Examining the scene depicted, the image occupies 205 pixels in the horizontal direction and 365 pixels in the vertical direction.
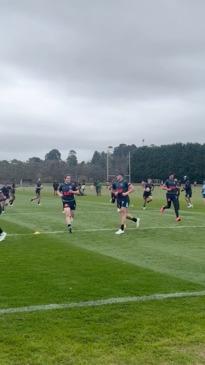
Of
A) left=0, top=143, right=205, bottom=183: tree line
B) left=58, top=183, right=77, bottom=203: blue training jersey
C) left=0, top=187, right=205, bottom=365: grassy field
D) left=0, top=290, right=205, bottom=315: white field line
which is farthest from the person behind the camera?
left=0, top=143, right=205, bottom=183: tree line

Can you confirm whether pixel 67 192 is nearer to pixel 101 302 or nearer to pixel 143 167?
pixel 101 302

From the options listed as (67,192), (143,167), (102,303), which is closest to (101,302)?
(102,303)

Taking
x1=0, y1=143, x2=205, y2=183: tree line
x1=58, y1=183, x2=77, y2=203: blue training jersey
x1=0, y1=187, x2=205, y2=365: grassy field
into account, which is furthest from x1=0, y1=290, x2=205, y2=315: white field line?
x1=0, y1=143, x2=205, y2=183: tree line

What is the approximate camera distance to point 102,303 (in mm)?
7676

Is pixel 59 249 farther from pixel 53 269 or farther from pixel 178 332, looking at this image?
pixel 178 332

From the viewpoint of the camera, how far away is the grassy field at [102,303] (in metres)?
5.70

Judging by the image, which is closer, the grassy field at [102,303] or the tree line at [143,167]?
the grassy field at [102,303]

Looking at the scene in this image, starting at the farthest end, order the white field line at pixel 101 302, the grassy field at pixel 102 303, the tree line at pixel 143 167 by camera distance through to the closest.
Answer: the tree line at pixel 143 167
the white field line at pixel 101 302
the grassy field at pixel 102 303

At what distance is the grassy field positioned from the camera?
5695 millimetres

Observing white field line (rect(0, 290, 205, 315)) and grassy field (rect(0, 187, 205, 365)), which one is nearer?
grassy field (rect(0, 187, 205, 365))

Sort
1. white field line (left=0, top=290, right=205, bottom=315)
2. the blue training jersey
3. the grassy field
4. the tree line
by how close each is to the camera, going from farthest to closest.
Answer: the tree line < the blue training jersey < white field line (left=0, top=290, right=205, bottom=315) < the grassy field

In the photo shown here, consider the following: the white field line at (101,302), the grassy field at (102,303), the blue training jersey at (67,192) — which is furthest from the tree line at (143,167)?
the white field line at (101,302)

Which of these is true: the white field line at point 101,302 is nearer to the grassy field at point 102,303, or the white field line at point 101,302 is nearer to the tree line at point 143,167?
the grassy field at point 102,303

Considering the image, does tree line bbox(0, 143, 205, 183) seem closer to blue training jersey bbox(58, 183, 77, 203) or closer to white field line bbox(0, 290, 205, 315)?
blue training jersey bbox(58, 183, 77, 203)
